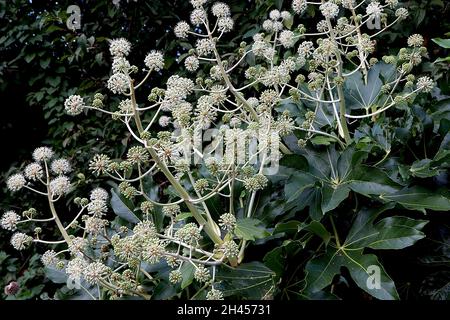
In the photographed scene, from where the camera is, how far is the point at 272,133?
0.98 metres

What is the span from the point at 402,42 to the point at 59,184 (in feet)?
5.15

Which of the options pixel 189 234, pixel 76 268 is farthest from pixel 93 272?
pixel 189 234

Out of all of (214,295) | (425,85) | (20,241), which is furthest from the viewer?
(425,85)

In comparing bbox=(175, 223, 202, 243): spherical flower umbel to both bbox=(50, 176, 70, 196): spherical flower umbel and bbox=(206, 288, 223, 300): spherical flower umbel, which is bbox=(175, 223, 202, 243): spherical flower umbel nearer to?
bbox=(206, 288, 223, 300): spherical flower umbel

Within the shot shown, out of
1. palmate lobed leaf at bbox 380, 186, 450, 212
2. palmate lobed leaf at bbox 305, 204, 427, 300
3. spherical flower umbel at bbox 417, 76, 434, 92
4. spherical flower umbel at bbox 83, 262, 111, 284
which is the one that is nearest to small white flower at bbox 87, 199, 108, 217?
spherical flower umbel at bbox 83, 262, 111, 284

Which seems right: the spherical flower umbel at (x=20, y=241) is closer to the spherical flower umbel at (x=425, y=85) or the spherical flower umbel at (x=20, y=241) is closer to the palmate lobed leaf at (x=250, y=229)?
the palmate lobed leaf at (x=250, y=229)

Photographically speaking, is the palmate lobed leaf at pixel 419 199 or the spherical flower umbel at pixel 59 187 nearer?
the palmate lobed leaf at pixel 419 199

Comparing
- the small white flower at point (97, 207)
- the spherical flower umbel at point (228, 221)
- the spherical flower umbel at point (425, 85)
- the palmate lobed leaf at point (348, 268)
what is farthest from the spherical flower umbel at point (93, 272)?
the spherical flower umbel at point (425, 85)

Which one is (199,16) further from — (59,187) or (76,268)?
(76,268)

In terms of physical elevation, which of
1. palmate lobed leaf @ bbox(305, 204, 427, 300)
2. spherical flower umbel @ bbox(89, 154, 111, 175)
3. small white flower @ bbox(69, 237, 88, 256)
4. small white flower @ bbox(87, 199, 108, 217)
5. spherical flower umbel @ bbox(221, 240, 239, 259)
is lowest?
palmate lobed leaf @ bbox(305, 204, 427, 300)

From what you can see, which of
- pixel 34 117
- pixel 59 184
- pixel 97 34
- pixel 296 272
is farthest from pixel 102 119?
pixel 296 272

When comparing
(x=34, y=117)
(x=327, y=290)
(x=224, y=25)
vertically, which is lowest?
(x=34, y=117)

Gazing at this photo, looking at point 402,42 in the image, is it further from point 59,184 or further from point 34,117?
point 34,117

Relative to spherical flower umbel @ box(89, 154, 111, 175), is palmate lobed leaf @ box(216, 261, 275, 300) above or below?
below
